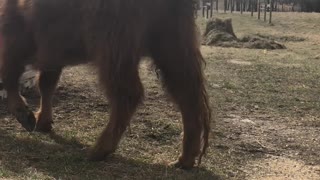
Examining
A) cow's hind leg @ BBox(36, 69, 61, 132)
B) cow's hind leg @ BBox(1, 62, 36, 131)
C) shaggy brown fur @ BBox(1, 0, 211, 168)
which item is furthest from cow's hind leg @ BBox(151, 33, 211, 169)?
cow's hind leg @ BBox(36, 69, 61, 132)

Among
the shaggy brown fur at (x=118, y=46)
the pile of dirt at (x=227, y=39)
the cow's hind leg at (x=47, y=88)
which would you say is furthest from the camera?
the pile of dirt at (x=227, y=39)

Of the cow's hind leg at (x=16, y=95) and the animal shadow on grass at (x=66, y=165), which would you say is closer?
the animal shadow on grass at (x=66, y=165)

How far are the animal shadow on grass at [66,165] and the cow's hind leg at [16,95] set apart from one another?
18 cm

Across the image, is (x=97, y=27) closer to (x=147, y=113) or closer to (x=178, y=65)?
(x=178, y=65)

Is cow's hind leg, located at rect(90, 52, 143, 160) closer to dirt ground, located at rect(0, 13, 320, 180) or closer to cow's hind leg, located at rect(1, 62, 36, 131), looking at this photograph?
dirt ground, located at rect(0, 13, 320, 180)

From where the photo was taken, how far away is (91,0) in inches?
139

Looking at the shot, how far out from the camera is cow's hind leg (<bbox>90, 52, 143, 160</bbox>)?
3551 mm

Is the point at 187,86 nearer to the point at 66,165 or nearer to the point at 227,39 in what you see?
the point at 66,165

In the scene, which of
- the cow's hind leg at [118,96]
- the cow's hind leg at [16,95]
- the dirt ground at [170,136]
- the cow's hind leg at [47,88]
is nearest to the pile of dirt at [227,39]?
the dirt ground at [170,136]

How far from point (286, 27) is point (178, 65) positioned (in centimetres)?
1940

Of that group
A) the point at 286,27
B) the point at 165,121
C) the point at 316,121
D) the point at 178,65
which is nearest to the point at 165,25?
the point at 178,65

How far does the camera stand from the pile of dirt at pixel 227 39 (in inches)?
522

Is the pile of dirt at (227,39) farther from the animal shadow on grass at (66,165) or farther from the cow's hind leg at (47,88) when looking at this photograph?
the animal shadow on grass at (66,165)

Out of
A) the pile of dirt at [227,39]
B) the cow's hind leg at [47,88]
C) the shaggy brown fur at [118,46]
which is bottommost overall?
the pile of dirt at [227,39]
